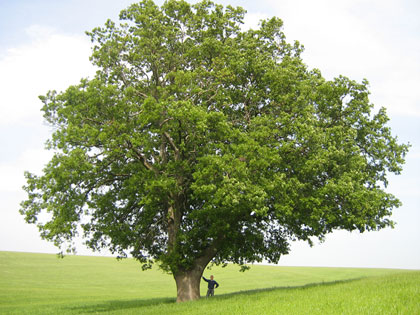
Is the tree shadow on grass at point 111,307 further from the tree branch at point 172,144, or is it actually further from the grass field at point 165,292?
the tree branch at point 172,144

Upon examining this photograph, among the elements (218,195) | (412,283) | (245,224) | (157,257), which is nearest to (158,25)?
(218,195)

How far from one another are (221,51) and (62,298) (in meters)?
35.3

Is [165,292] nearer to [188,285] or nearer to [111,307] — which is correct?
[111,307]

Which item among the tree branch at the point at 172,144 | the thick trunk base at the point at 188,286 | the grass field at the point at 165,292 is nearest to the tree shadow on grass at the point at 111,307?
the grass field at the point at 165,292

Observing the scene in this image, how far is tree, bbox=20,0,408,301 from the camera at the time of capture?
2572cm

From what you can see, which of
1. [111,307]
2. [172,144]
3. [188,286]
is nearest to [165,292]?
[111,307]

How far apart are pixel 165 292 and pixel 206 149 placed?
3556 cm

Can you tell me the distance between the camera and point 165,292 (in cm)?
5606

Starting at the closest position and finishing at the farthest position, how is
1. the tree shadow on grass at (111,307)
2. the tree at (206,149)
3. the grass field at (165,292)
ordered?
the grass field at (165,292) < the tree at (206,149) < the tree shadow on grass at (111,307)

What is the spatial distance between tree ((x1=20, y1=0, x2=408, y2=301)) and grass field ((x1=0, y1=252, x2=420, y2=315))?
4315 millimetres

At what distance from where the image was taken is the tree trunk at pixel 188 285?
29.4 metres

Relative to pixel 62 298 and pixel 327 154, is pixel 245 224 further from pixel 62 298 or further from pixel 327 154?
pixel 62 298

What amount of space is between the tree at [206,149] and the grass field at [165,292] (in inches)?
170

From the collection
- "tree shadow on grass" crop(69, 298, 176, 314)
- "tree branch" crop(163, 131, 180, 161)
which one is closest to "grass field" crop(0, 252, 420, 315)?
"tree shadow on grass" crop(69, 298, 176, 314)
